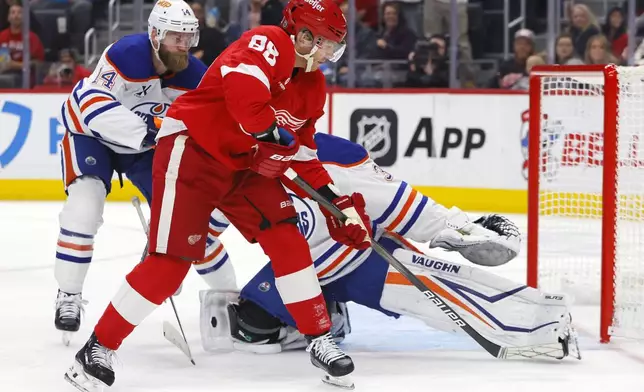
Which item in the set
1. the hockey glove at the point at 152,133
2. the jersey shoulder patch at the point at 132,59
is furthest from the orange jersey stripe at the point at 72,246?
the jersey shoulder patch at the point at 132,59

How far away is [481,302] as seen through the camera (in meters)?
3.10

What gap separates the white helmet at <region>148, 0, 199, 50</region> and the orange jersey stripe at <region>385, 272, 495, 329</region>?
957 millimetres

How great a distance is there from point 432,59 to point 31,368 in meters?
4.38

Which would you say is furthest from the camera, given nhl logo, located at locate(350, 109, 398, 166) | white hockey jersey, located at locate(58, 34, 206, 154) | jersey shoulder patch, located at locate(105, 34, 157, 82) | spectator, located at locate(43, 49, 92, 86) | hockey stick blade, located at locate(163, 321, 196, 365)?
spectator, located at locate(43, 49, 92, 86)

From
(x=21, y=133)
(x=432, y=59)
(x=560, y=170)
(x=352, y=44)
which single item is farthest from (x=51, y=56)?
(x=560, y=170)

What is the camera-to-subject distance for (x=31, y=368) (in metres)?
2.95

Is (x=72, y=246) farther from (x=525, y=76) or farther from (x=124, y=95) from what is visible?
(x=525, y=76)

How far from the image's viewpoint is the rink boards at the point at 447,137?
21.8 ft

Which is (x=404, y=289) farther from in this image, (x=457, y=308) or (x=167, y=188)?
(x=167, y=188)

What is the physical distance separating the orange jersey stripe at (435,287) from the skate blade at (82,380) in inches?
34.7

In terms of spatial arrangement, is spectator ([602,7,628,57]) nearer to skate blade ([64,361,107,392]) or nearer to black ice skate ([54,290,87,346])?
black ice skate ([54,290,87,346])

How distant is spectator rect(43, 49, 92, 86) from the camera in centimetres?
723

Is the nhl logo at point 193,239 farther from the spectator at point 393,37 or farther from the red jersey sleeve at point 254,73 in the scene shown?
the spectator at point 393,37

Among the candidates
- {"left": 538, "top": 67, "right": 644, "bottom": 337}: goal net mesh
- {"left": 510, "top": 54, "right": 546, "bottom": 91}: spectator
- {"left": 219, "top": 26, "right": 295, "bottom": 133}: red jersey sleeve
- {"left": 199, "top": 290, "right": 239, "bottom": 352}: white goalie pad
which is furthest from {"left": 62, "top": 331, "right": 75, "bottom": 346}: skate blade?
{"left": 510, "top": 54, "right": 546, "bottom": 91}: spectator
